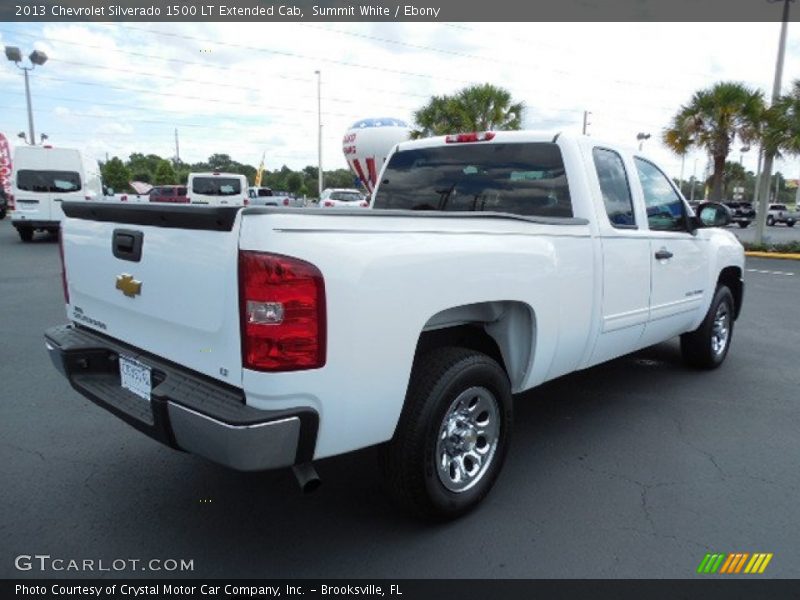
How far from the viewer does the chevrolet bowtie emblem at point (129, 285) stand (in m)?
2.55

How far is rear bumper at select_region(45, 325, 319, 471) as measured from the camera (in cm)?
202

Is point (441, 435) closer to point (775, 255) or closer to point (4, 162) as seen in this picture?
point (775, 255)

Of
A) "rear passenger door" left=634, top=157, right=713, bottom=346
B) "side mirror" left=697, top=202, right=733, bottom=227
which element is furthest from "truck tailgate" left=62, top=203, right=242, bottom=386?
"side mirror" left=697, top=202, right=733, bottom=227

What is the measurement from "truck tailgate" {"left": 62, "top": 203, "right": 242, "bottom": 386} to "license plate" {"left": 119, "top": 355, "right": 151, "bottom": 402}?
3.3 inches

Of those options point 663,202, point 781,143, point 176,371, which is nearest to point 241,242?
point 176,371

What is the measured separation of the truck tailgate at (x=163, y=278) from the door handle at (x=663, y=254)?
10.1 feet

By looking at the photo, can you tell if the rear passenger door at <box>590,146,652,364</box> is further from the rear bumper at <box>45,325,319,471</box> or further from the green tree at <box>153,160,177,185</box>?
the green tree at <box>153,160,177,185</box>

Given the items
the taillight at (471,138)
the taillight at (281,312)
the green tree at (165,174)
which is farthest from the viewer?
the green tree at (165,174)

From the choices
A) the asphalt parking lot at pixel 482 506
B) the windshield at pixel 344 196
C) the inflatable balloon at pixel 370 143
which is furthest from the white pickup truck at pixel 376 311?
the windshield at pixel 344 196

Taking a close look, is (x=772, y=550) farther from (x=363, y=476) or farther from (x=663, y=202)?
(x=663, y=202)

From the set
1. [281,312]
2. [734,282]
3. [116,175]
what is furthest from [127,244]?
[116,175]

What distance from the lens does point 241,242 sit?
2029 mm

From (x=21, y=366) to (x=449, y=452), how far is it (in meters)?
4.33

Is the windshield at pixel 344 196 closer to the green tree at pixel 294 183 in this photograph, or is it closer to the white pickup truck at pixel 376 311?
the white pickup truck at pixel 376 311
